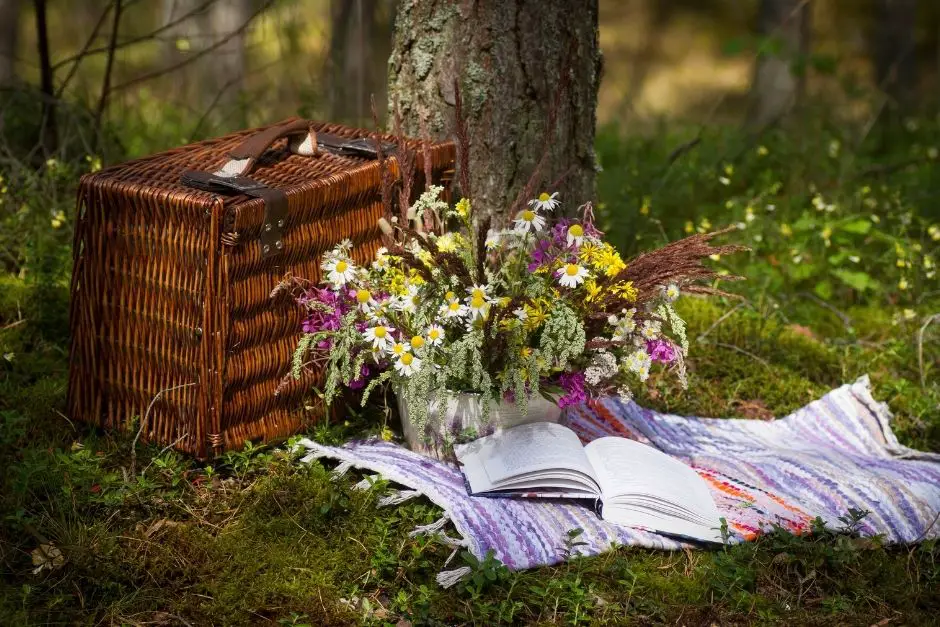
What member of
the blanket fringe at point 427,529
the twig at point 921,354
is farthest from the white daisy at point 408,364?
the twig at point 921,354

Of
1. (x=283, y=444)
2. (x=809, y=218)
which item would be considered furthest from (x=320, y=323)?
(x=809, y=218)

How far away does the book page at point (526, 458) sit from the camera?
8.26 ft

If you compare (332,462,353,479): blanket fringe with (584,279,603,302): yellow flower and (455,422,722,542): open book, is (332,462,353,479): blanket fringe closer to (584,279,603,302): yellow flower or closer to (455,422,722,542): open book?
(455,422,722,542): open book

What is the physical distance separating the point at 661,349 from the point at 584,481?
0.43 m

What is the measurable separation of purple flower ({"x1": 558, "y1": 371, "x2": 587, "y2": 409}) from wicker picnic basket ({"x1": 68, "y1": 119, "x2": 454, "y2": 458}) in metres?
0.73

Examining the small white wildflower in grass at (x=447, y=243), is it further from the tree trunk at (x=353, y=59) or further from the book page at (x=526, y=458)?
the tree trunk at (x=353, y=59)

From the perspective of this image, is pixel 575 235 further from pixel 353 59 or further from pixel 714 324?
pixel 353 59

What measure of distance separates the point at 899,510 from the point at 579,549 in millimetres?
→ 930

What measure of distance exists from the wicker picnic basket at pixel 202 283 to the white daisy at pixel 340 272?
14 centimetres

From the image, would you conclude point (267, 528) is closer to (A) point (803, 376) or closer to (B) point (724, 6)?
(A) point (803, 376)

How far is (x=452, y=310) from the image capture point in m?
2.47

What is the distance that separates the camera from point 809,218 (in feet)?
13.4

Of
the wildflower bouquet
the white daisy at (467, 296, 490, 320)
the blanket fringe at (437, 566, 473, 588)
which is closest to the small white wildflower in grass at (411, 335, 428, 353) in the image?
the wildflower bouquet

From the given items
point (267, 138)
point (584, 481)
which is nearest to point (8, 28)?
point (267, 138)
